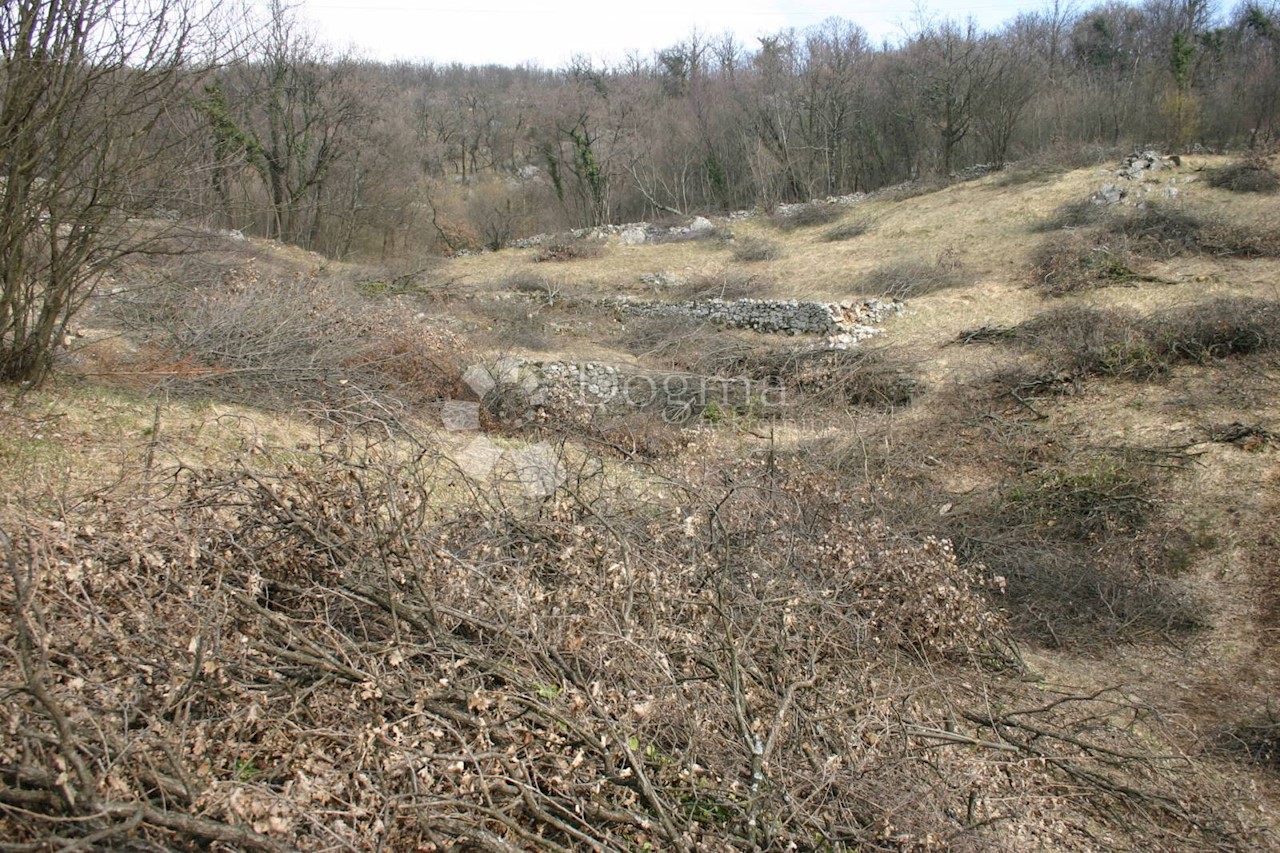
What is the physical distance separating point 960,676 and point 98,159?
698cm

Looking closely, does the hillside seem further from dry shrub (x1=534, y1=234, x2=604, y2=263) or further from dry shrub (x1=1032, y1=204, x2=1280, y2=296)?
dry shrub (x1=534, y1=234, x2=604, y2=263)

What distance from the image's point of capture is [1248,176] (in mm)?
16031

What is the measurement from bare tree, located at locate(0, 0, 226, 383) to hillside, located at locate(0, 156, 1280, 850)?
72cm

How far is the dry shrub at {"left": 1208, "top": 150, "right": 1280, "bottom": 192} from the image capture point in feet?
51.5

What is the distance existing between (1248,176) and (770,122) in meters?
16.9

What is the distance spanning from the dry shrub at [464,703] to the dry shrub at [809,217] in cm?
2093

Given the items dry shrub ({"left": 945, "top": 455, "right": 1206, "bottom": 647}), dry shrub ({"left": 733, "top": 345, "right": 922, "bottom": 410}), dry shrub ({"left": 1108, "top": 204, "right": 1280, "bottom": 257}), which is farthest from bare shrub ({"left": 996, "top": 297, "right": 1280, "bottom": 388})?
dry shrub ({"left": 1108, "top": 204, "right": 1280, "bottom": 257})

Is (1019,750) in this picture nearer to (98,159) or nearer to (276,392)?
(276,392)

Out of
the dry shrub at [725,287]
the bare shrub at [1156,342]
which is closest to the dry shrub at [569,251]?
the dry shrub at [725,287]

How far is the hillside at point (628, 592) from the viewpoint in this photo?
8.50 ft

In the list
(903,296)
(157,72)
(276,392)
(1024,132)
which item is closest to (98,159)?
(157,72)

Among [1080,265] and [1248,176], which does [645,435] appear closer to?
[1080,265]

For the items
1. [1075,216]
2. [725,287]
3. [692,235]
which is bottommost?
[725,287]

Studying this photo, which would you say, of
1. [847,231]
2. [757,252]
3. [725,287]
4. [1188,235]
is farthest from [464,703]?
[847,231]
